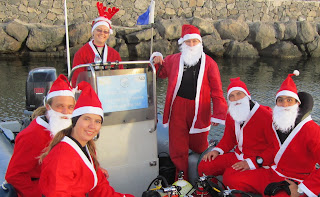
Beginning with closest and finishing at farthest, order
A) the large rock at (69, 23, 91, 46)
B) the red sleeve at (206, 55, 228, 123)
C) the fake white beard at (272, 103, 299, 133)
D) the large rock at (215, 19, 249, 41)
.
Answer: the fake white beard at (272, 103, 299, 133) < the red sleeve at (206, 55, 228, 123) < the large rock at (69, 23, 91, 46) < the large rock at (215, 19, 249, 41)

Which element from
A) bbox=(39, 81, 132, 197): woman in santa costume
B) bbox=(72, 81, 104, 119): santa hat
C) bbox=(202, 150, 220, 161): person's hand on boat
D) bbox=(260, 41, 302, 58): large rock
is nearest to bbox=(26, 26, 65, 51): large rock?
bbox=(260, 41, 302, 58): large rock

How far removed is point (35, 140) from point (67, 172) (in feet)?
1.80

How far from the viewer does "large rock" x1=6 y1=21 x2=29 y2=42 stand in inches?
516

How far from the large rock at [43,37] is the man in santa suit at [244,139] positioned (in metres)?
11.8

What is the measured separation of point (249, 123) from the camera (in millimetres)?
3039

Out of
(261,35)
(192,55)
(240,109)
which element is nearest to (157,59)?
(192,55)

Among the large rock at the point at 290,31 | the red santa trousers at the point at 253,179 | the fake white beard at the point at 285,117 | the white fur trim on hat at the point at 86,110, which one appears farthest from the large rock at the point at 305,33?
the white fur trim on hat at the point at 86,110

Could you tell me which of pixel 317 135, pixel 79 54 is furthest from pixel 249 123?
pixel 79 54

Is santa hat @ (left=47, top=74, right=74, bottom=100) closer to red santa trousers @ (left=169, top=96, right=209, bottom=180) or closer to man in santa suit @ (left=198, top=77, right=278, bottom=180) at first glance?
Answer: red santa trousers @ (left=169, top=96, right=209, bottom=180)

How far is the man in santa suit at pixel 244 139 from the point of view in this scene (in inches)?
116

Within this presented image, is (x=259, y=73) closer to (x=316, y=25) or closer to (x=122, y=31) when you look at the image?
(x=122, y=31)

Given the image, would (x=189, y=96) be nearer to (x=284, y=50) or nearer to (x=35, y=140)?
(x=35, y=140)

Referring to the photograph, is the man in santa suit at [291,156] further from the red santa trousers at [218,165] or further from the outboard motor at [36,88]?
the outboard motor at [36,88]

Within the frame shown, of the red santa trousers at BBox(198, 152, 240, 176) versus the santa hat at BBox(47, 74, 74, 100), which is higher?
the santa hat at BBox(47, 74, 74, 100)
